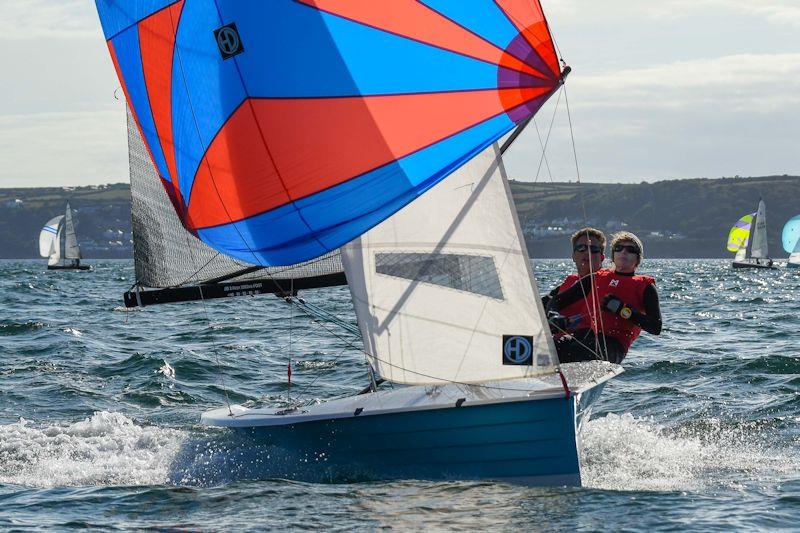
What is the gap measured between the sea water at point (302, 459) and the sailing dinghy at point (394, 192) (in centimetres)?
34

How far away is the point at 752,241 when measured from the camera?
73.1 metres

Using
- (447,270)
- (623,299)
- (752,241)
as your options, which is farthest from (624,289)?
(752,241)

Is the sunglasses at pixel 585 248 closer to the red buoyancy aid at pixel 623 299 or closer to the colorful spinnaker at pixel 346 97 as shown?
the red buoyancy aid at pixel 623 299

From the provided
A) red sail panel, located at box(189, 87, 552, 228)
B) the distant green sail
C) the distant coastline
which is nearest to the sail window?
red sail panel, located at box(189, 87, 552, 228)

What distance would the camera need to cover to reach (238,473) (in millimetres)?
8727

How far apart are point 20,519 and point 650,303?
504 centimetres

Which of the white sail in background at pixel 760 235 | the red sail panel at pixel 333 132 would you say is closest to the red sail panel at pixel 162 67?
the red sail panel at pixel 333 132

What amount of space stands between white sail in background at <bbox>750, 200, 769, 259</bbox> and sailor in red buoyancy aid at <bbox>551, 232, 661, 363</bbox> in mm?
60016

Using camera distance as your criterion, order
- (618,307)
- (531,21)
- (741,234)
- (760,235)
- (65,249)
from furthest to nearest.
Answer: (65,249) < (741,234) < (760,235) < (618,307) < (531,21)

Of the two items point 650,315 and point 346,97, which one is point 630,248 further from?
point 346,97

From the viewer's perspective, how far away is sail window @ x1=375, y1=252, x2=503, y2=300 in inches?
309

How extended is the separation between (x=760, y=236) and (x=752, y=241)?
278 centimetres

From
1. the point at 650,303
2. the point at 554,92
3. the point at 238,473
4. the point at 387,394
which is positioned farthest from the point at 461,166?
the point at 238,473

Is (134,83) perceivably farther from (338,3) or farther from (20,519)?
(20,519)
